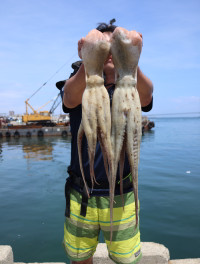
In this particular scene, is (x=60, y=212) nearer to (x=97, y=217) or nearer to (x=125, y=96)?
(x=97, y=217)

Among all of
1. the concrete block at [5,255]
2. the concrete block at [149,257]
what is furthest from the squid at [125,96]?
A: the concrete block at [5,255]

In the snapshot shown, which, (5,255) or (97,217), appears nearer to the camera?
(97,217)

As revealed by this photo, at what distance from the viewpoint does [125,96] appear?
179 centimetres

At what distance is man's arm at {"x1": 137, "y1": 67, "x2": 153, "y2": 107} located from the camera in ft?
7.41

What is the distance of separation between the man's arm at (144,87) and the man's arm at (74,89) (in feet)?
1.69

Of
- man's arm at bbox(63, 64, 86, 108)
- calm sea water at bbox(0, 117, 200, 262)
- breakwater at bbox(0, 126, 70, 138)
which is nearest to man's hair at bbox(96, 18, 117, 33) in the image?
man's arm at bbox(63, 64, 86, 108)

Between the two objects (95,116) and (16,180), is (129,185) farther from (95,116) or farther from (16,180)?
(16,180)

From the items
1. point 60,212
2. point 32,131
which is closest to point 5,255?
point 60,212

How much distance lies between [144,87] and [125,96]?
70 centimetres

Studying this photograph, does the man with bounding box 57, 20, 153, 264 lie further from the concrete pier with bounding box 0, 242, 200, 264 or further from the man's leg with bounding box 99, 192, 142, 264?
the concrete pier with bounding box 0, 242, 200, 264

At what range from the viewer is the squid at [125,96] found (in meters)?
1.75

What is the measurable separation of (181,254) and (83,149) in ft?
16.8

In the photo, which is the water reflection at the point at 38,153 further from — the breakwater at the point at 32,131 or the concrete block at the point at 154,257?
the concrete block at the point at 154,257

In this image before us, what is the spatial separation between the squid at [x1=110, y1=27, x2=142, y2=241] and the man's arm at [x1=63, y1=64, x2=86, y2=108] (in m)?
0.46
